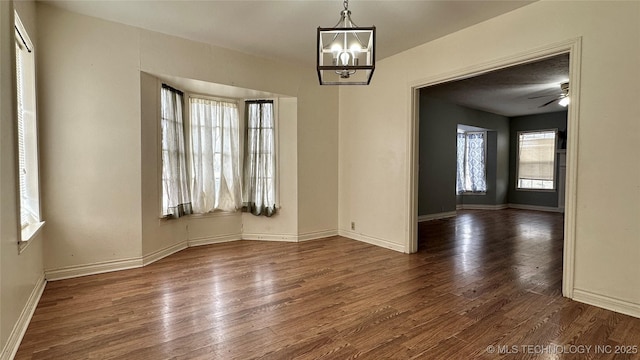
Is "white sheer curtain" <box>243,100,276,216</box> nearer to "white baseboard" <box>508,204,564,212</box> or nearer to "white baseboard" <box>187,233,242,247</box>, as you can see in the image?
"white baseboard" <box>187,233,242,247</box>

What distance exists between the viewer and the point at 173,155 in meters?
4.01

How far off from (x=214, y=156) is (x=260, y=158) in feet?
2.25

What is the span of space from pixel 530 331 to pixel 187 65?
440 cm

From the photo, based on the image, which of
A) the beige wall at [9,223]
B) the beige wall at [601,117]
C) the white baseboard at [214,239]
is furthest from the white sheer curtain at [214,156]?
the beige wall at [601,117]

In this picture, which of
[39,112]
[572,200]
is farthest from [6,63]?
[572,200]

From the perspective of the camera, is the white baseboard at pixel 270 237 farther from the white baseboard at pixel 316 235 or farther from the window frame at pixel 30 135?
the window frame at pixel 30 135

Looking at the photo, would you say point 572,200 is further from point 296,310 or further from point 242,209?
point 242,209

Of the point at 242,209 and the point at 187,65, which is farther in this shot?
the point at 242,209

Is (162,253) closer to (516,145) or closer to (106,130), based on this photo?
(106,130)

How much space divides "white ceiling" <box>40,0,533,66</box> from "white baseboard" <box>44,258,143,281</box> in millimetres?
2682

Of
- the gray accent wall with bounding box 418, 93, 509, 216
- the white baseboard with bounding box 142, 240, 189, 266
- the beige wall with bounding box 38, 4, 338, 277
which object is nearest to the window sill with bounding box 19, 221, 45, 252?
the beige wall with bounding box 38, 4, 338, 277

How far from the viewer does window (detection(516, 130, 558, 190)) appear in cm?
843

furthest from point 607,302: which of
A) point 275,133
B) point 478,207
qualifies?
point 478,207

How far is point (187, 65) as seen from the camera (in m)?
3.82
